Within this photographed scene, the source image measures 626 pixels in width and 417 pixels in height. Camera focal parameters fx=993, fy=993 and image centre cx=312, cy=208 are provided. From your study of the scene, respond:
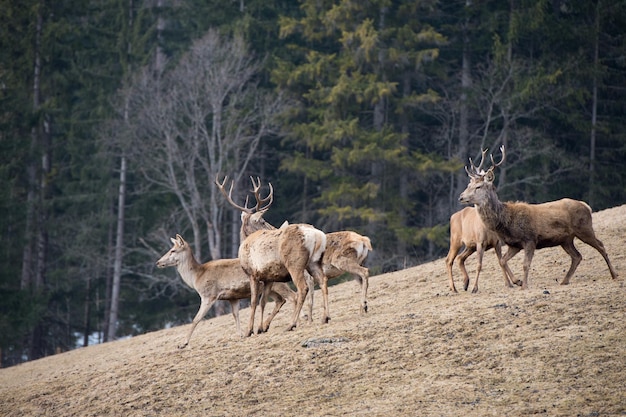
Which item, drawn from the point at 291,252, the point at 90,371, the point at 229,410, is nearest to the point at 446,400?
the point at 229,410

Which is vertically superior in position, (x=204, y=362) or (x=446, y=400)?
(x=446, y=400)

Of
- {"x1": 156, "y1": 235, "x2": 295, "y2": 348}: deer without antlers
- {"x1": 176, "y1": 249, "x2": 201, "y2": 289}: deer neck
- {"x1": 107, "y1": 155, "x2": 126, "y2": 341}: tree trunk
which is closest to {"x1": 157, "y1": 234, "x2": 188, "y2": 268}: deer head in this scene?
{"x1": 176, "y1": 249, "x2": 201, "y2": 289}: deer neck

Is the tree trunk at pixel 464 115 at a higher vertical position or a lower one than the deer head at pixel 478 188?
lower

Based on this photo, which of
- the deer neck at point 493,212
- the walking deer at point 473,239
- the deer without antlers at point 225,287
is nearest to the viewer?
the deer neck at point 493,212

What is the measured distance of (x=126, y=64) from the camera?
40156 mm

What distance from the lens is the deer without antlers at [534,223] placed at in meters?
15.1

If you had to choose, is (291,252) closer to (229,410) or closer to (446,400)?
(229,410)

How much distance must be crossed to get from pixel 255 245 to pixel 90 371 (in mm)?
3879

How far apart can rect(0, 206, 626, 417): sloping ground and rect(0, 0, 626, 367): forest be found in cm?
1662

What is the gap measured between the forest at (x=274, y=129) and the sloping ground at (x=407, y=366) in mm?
16624

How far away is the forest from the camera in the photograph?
34531 mm

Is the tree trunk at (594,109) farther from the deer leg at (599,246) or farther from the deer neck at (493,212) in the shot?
the deer neck at (493,212)

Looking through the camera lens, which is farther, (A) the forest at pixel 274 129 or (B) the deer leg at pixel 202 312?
(A) the forest at pixel 274 129

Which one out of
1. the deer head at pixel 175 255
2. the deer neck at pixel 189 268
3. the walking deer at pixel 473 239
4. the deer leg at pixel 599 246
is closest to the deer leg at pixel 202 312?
the deer neck at pixel 189 268
